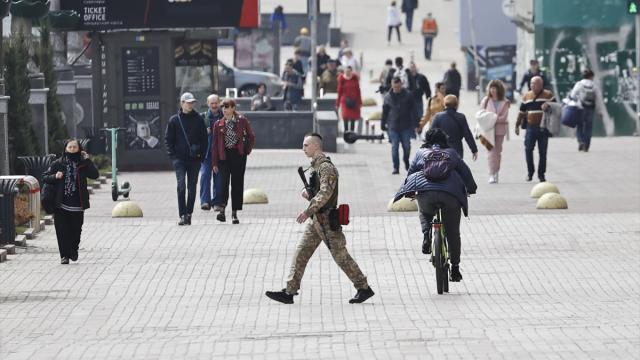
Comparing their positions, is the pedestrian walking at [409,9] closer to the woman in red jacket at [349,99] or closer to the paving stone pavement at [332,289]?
the woman in red jacket at [349,99]

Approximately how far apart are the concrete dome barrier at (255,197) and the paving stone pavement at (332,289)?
279mm

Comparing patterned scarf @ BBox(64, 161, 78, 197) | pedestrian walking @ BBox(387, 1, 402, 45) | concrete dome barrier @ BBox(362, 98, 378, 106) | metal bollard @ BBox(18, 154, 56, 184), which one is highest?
pedestrian walking @ BBox(387, 1, 402, 45)

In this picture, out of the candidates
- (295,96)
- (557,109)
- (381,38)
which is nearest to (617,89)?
(295,96)

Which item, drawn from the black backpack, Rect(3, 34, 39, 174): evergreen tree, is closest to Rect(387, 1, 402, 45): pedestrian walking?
Rect(3, 34, 39, 174): evergreen tree

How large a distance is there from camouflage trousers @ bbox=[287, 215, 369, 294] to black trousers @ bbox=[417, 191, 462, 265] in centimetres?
98

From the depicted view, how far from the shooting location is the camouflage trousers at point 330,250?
47.3ft

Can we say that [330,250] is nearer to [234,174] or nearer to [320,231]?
[320,231]

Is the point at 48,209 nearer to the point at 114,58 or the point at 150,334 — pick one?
the point at 150,334

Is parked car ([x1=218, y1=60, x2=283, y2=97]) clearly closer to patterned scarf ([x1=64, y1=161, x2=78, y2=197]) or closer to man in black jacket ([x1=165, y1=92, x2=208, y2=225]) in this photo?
man in black jacket ([x1=165, y1=92, x2=208, y2=225])

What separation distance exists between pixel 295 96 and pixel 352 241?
843 inches

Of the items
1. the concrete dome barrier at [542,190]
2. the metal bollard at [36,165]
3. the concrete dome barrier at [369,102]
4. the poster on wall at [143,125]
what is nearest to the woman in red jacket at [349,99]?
the poster on wall at [143,125]

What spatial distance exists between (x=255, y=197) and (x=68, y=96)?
6.59m

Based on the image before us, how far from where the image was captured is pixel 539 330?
1270 centimetres

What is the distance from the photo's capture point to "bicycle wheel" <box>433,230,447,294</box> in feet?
48.4
